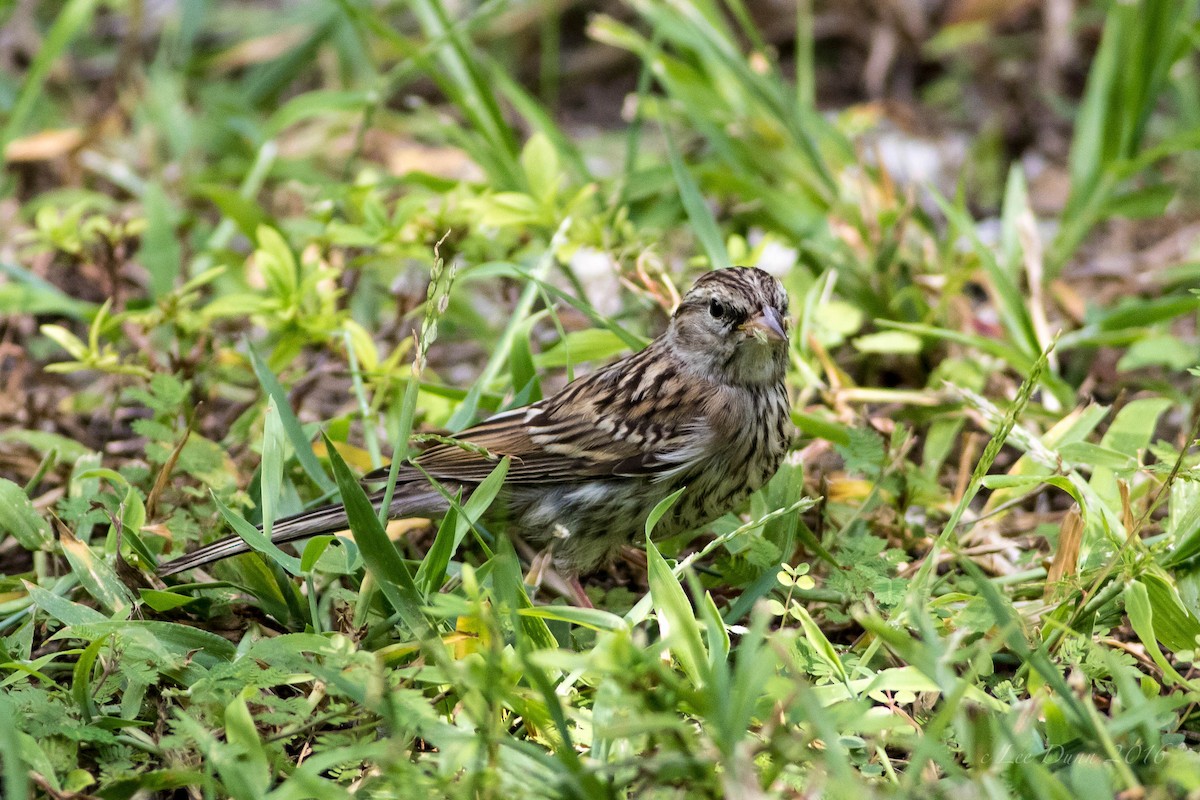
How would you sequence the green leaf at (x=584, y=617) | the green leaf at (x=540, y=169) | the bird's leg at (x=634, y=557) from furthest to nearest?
the green leaf at (x=540, y=169)
the bird's leg at (x=634, y=557)
the green leaf at (x=584, y=617)

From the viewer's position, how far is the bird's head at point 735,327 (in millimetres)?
3521

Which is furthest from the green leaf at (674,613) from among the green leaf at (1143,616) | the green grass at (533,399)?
the green leaf at (1143,616)

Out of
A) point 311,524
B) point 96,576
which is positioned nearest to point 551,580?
point 311,524

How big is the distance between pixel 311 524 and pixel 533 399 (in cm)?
86

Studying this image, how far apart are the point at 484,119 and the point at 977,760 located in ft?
11.1

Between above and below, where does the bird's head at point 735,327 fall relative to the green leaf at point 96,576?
above

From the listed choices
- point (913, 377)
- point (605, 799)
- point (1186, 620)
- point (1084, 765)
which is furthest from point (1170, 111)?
point (605, 799)

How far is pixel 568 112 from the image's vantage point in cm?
665

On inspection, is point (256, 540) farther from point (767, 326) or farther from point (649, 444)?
point (767, 326)

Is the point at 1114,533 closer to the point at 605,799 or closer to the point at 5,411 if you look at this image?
the point at 605,799

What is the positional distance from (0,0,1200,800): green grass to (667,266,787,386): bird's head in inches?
12.0

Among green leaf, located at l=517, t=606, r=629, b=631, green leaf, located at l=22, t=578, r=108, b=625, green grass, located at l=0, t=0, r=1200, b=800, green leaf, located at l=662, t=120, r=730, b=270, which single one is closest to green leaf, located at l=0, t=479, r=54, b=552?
green grass, located at l=0, t=0, r=1200, b=800

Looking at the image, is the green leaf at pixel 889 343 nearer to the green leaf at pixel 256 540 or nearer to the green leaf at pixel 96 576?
the green leaf at pixel 256 540

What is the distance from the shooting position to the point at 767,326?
3447 mm
